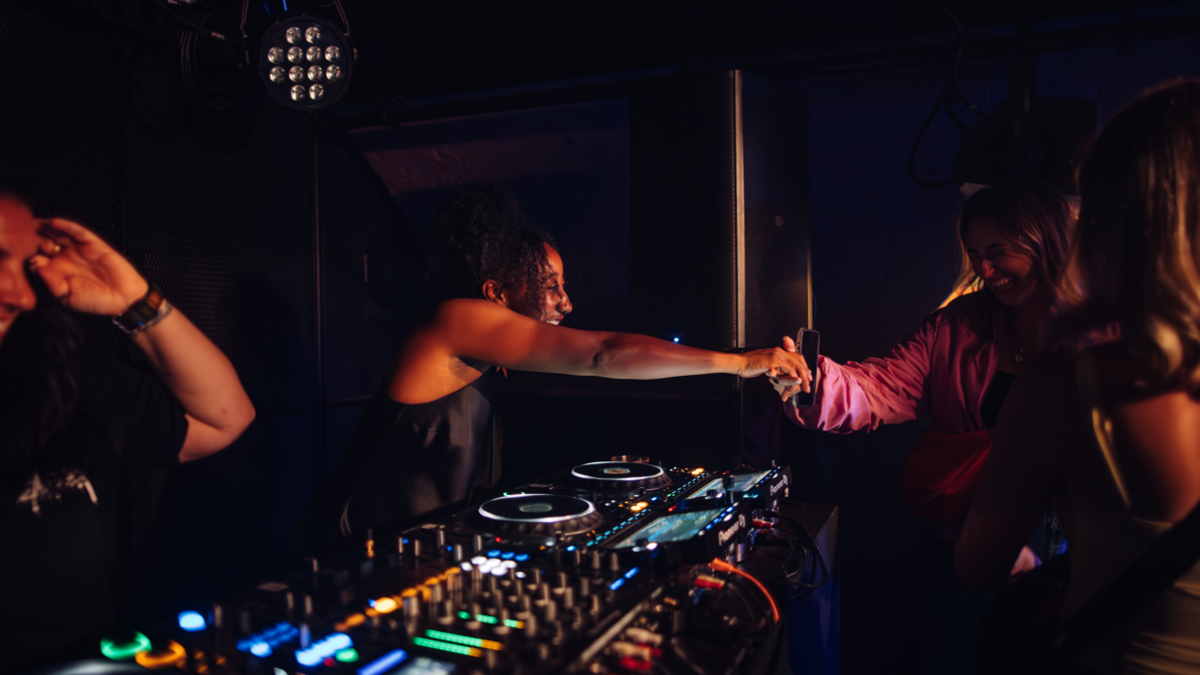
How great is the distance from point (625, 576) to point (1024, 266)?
1444 millimetres

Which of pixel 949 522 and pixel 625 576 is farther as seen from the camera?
pixel 949 522

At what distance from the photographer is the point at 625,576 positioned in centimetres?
99

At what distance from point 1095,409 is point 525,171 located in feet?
9.26

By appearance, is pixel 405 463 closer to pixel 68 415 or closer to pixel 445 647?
pixel 68 415

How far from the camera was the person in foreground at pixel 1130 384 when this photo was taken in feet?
2.64

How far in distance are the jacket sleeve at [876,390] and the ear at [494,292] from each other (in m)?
0.94

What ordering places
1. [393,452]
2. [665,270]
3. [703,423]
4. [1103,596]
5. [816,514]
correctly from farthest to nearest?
[703,423] < [665,270] < [393,452] < [816,514] < [1103,596]

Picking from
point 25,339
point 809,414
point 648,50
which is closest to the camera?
point 25,339

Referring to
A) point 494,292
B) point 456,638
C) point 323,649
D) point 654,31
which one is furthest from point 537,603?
point 654,31

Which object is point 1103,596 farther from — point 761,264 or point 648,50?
point 648,50

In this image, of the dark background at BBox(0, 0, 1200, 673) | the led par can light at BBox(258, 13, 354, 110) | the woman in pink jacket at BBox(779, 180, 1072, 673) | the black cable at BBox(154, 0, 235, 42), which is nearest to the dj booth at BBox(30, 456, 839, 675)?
the woman in pink jacket at BBox(779, 180, 1072, 673)

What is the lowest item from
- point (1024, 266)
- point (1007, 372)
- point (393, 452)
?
point (393, 452)

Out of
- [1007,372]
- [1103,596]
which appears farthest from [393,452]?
[1007,372]

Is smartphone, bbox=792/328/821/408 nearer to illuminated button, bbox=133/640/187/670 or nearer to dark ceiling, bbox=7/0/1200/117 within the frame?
dark ceiling, bbox=7/0/1200/117
